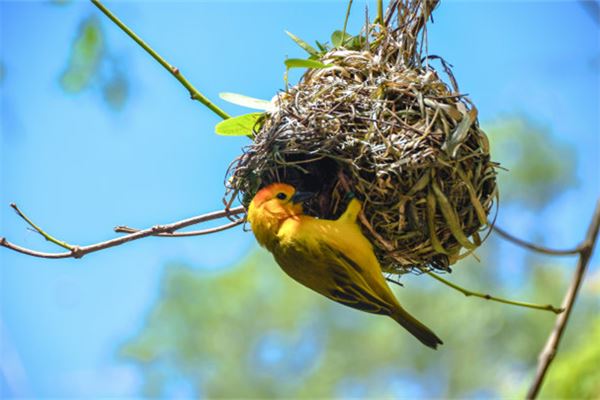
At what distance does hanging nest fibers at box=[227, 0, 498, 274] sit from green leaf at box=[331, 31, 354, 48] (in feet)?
0.47

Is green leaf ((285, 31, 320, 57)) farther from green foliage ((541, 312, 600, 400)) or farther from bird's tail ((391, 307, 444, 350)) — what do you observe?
green foliage ((541, 312, 600, 400))

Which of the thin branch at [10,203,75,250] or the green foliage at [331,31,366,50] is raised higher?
the green foliage at [331,31,366,50]

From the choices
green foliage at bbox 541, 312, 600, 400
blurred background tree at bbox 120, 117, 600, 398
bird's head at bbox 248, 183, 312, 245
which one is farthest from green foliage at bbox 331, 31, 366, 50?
blurred background tree at bbox 120, 117, 600, 398

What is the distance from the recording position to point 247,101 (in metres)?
3.05

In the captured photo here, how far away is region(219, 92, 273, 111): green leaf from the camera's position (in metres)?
3.01

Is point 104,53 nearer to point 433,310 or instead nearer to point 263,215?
point 263,215

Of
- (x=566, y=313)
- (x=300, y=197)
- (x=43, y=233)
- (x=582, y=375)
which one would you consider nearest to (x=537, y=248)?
(x=566, y=313)

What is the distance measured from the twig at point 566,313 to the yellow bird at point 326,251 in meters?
0.50

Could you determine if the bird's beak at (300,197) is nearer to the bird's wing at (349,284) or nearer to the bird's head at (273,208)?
the bird's head at (273,208)

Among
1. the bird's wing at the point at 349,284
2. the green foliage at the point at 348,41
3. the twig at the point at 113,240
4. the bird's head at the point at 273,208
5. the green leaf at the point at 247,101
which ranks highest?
the green foliage at the point at 348,41

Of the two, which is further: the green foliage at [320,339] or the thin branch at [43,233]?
the green foliage at [320,339]

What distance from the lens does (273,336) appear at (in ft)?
66.1

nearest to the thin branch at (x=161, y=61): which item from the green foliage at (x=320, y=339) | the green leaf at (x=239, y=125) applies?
the green leaf at (x=239, y=125)

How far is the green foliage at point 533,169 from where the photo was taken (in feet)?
72.9
